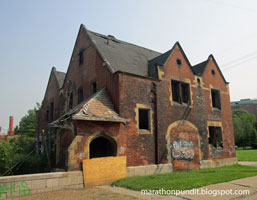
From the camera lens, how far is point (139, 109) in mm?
13789

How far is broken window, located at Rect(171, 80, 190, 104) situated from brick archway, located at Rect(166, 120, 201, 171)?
1857 millimetres

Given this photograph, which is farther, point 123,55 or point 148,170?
point 123,55

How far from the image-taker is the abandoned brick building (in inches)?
463

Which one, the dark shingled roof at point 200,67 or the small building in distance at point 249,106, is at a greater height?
the small building in distance at point 249,106

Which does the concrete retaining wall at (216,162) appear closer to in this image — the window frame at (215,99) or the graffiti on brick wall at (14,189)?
the window frame at (215,99)

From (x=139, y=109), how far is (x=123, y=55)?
5.24 metres

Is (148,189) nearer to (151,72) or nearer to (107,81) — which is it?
(107,81)

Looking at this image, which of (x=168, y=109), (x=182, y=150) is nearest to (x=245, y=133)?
(x=182, y=150)

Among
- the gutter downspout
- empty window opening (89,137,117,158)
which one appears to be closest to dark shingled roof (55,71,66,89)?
empty window opening (89,137,117,158)

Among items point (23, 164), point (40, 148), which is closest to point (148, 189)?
point (23, 164)

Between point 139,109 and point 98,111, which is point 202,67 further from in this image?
point 98,111

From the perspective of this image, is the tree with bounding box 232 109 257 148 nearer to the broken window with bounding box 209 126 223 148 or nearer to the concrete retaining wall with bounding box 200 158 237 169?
the concrete retaining wall with bounding box 200 158 237 169

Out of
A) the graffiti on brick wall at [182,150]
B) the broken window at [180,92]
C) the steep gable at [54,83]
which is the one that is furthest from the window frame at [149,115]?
the steep gable at [54,83]

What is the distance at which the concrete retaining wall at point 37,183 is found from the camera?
821 cm
